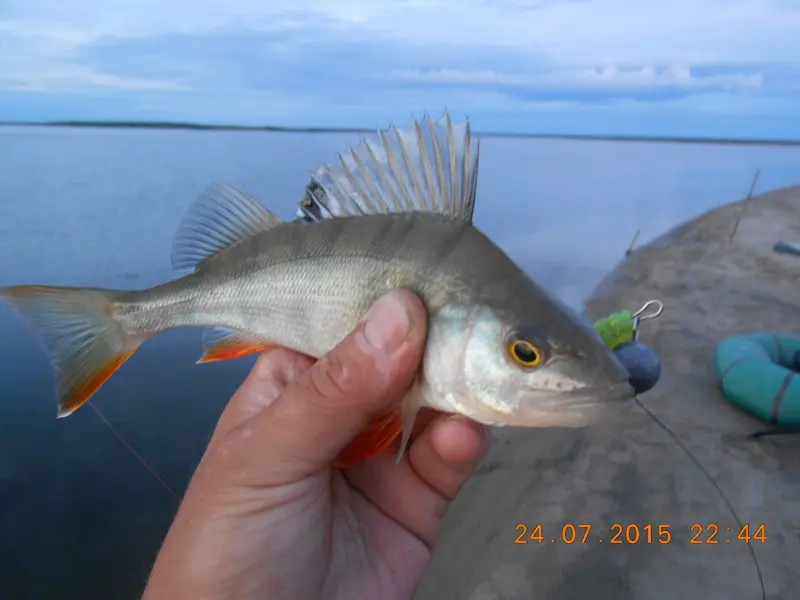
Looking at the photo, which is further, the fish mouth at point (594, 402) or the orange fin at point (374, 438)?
the orange fin at point (374, 438)

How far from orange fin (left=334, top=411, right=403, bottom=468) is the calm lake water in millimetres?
1078

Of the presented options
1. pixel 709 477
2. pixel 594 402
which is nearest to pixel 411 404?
pixel 594 402

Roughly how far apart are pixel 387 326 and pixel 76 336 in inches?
59.1

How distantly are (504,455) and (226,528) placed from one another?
374cm

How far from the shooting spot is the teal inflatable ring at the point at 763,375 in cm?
509

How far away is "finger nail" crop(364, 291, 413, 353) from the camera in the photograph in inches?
74.2

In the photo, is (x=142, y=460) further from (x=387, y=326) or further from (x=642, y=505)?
(x=387, y=326)

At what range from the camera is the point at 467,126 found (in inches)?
86.5

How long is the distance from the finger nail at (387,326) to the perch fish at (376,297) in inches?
5.6

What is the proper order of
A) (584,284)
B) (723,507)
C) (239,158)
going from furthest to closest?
(239,158), (584,284), (723,507)

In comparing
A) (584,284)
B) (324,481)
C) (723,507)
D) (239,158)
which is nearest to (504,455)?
(723,507)

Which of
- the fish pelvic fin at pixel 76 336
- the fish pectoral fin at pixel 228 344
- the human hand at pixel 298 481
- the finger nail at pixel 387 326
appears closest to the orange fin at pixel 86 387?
the fish pelvic fin at pixel 76 336

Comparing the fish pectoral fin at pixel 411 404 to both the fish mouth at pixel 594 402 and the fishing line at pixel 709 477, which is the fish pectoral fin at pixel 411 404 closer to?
the fish mouth at pixel 594 402

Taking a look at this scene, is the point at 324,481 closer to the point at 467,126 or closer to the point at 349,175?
the point at 349,175
